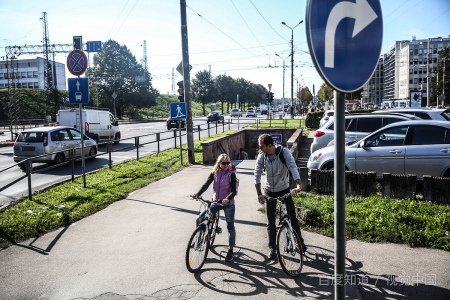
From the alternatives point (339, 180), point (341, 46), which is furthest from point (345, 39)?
point (339, 180)

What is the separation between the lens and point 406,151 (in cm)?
777

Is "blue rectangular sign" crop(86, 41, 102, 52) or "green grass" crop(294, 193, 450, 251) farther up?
"blue rectangular sign" crop(86, 41, 102, 52)

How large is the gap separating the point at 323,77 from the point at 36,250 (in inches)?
211

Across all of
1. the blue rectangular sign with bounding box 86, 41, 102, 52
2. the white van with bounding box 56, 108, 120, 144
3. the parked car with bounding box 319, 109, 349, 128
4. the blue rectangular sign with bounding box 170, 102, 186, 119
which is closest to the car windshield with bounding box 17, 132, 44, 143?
the blue rectangular sign with bounding box 170, 102, 186, 119

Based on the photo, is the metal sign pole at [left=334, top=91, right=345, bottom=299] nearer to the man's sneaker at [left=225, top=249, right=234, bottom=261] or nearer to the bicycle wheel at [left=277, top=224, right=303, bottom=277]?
the bicycle wheel at [left=277, top=224, right=303, bottom=277]

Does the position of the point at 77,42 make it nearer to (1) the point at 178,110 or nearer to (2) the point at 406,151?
(1) the point at 178,110

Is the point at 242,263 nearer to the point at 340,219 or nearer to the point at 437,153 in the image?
the point at 340,219

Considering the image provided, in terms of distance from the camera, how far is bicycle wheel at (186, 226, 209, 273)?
4512mm

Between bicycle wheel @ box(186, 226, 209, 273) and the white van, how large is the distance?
17657mm

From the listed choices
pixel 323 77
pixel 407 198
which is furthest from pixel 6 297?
pixel 407 198

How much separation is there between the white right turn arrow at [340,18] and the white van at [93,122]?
20382mm

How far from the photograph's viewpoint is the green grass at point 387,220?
202 inches

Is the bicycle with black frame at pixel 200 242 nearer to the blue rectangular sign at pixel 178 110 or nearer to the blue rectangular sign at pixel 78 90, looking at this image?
the blue rectangular sign at pixel 78 90

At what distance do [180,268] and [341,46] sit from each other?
12.2ft
